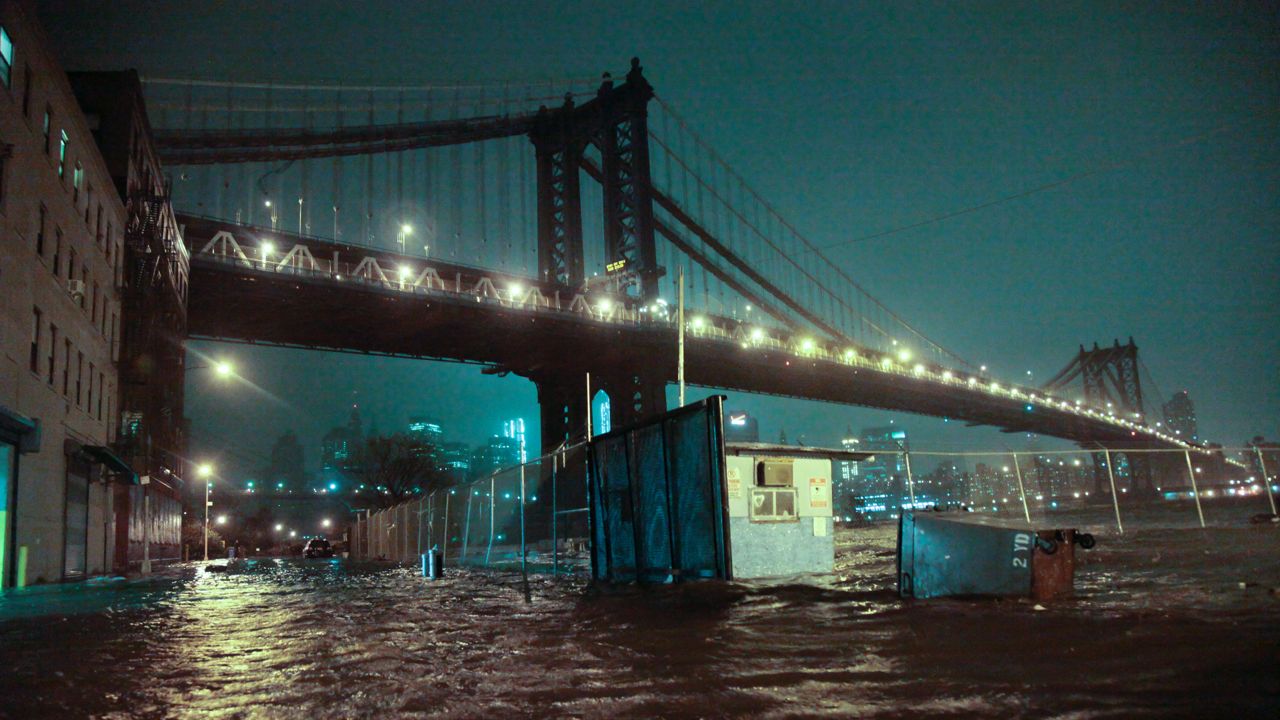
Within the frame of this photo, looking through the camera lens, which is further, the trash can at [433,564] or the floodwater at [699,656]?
the trash can at [433,564]

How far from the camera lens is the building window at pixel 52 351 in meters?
20.6


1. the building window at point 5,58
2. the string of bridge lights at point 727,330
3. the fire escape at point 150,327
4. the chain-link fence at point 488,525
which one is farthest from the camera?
the string of bridge lights at point 727,330

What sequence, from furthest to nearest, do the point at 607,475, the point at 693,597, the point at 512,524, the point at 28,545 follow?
1. the point at 512,524
2. the point at 28,545
3. the point at 607,475
4. the point at 693,597

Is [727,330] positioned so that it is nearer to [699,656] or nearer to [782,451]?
[782,451]

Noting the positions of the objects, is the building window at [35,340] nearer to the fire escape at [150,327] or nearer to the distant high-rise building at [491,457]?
the fire escape at [150,327]

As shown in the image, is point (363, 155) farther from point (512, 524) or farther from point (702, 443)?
point (702, 443)

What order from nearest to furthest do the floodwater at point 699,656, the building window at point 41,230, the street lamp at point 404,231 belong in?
the floodwater at point 699,656
the building window at point 41,230
the street lamp at point 404,231

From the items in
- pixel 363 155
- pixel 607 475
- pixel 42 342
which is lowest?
pixel 607 475

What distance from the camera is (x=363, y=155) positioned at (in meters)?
70.0

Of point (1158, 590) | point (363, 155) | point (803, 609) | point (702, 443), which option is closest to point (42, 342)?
point (702, 443)

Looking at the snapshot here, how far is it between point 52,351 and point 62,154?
16.2 ft

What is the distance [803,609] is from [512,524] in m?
19.8

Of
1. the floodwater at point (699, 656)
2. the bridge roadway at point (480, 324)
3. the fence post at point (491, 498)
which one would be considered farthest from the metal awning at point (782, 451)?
the bridge roadway at point (480, 324)

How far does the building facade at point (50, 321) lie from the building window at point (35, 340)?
0.05 metres
